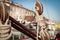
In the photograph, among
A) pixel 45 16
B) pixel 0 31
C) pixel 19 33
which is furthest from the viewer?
pixel 45 16

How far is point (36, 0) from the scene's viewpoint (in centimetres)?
188

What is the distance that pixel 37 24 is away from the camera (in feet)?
6.07

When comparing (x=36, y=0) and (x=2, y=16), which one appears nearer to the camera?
(x=2, y=16)

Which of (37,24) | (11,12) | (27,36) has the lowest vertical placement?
(27,36)

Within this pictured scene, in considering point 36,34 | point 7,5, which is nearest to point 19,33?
point 36,34

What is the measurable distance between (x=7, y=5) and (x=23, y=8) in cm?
17

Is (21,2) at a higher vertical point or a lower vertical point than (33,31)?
higher

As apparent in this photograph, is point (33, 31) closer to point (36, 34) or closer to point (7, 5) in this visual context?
point (36, 34)

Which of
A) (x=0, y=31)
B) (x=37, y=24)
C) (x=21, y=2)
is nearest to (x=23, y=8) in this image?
(x=21, y=2)

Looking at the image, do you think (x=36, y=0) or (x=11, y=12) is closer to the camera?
(x=11, y=12)

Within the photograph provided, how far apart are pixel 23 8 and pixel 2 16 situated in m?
0.24

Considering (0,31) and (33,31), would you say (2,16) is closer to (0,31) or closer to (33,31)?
(0,31)

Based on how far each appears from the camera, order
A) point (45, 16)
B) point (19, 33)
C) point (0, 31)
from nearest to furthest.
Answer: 1. point (0, 31)
2. point (19, 33)
3. point (45, 16)

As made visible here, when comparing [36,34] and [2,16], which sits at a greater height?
[2,16]
